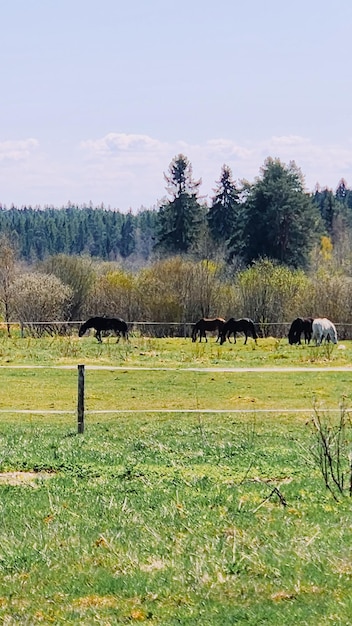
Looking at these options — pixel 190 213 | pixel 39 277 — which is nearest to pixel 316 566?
pixel 39 277

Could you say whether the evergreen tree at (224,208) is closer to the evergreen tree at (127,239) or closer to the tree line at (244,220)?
the tree line at (244,220)

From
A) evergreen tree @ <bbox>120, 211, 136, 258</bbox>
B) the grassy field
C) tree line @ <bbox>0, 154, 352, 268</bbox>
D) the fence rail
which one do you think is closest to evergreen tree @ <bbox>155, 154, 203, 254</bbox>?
Result: tree line @ <bbox>0, 154, 352, 268</bbox>

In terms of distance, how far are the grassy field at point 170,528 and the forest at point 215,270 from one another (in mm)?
38946

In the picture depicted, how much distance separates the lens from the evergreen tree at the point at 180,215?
3007 inches

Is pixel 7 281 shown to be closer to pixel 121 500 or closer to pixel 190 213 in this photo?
pixel 190 213

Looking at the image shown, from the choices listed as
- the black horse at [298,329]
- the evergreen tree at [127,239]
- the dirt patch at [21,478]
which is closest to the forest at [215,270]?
the black horse at [298,329]

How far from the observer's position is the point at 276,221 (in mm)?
68062

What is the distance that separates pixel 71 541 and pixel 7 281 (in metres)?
55.1

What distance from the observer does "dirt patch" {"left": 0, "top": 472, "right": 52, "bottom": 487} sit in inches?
360

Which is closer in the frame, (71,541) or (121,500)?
(71,541)

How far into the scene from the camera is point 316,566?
578 cm

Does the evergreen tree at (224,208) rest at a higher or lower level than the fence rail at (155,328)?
higher

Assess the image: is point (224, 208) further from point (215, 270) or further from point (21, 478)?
point (21, 478)

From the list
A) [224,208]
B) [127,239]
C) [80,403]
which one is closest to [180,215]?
[224,208]
